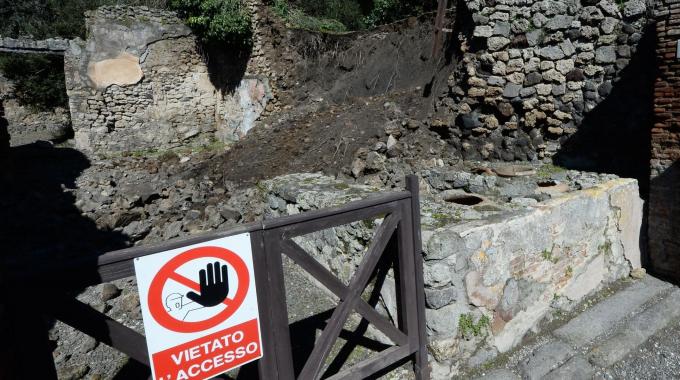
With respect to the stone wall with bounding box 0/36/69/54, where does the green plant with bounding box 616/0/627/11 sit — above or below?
below

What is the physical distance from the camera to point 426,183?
550 cm

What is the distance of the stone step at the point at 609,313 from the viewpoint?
3.53m

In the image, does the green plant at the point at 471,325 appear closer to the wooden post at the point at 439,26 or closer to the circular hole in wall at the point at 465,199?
the circular hole in wall at the point at 465,199

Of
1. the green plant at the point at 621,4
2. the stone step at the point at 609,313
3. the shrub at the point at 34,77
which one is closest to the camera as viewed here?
the stone step at the point at 609,313

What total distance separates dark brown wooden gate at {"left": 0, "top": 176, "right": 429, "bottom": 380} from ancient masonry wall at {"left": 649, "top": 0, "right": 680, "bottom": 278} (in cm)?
334

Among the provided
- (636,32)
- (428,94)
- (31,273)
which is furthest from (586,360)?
(428,94)

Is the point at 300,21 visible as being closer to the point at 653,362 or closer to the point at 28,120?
the point at 653,362

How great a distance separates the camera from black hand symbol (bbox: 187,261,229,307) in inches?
78.7

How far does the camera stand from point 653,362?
10.7ft

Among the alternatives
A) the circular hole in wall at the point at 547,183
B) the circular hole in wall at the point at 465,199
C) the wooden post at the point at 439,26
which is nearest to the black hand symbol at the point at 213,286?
the circular hole in wall at the point at 465,199

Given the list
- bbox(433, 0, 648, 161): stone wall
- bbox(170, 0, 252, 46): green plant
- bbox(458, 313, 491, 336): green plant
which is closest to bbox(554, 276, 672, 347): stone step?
bbox(458, 313, 491, 336): green plant

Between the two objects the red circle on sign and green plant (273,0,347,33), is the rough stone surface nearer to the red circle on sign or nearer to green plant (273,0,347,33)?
the red circle on sign

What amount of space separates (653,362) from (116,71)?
44.9 ft

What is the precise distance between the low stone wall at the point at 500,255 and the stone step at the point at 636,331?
45 centimetres
